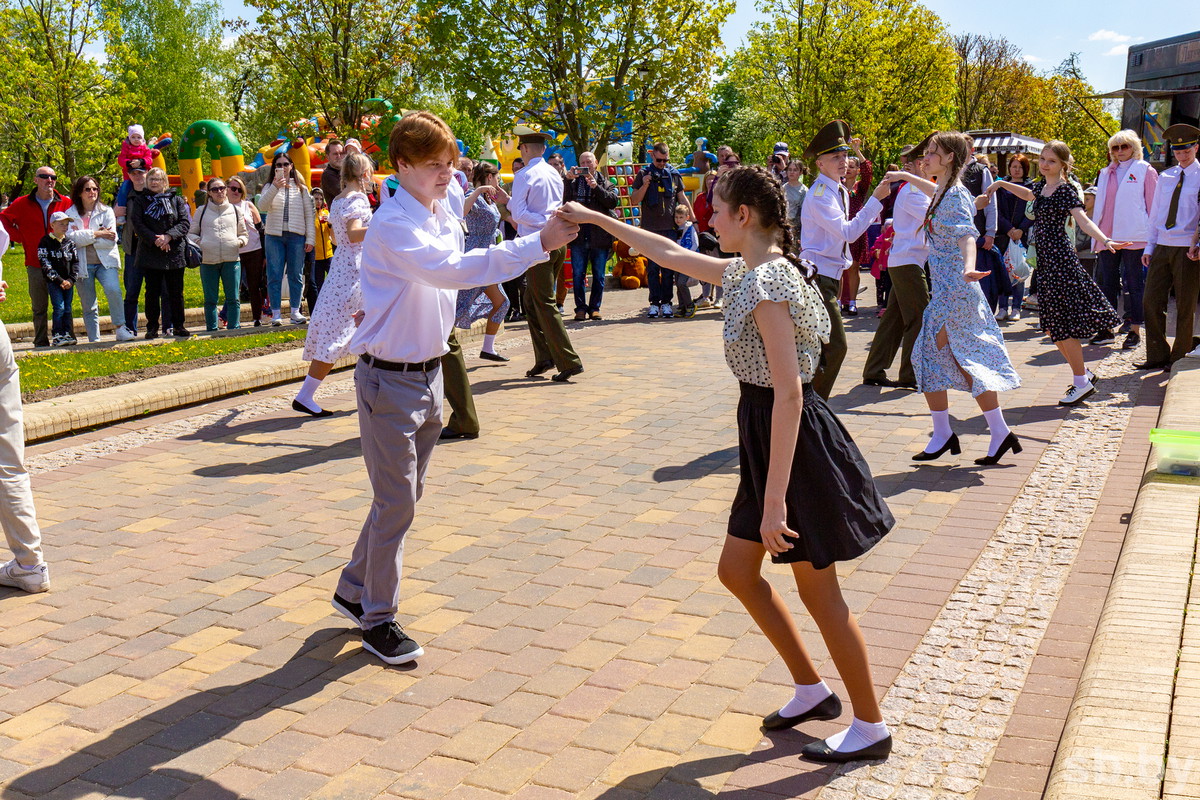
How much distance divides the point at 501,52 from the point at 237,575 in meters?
21.8

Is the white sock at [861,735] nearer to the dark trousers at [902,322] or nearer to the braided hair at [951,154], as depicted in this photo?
the braided hair at [951,154]

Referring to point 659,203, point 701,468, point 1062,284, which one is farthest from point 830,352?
point 659,203

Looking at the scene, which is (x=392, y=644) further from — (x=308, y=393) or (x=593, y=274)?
(x=593, y=274)

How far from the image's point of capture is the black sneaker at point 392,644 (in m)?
4.26

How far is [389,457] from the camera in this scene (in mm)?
4211

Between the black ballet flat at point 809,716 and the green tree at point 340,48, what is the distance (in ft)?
78.2

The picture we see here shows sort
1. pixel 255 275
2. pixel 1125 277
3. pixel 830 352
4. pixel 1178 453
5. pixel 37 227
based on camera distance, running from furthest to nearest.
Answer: pixel 255 275, pixel 37 227, pixel 1125 277, pixel 830 352, pixel 1178 453

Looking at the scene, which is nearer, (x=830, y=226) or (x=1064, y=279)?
(x=830, y=226)

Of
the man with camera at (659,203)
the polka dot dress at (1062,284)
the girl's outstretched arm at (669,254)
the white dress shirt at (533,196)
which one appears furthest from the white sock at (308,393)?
the man with camera at (659,203)

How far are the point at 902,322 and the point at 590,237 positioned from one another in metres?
6.96

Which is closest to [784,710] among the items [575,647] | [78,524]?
[575,647]

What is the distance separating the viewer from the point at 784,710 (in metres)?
3.71

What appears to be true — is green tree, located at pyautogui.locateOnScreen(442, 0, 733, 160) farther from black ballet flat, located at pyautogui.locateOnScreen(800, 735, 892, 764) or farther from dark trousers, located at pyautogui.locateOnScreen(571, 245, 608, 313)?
black ballet flat, located at pyautogui.locateOnScreen(800, 735, 892, 764)

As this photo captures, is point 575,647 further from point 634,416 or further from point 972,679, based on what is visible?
point 634,416
